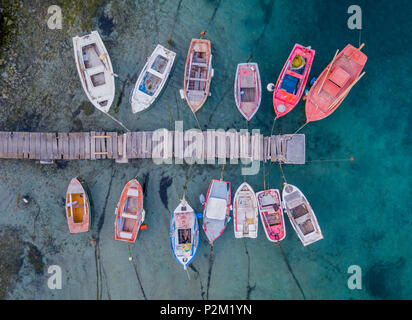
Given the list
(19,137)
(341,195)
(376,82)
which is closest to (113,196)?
(19,137)

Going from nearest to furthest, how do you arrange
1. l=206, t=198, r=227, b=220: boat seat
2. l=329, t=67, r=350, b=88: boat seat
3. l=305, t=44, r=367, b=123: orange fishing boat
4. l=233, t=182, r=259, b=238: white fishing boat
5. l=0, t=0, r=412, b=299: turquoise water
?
l=329, t=67, r=350, b=88: boat seat → l=305, t=44, r=367, b=123: orange fishing boat → l=206, t=198, r=227, b=220: boat seat → l=233, t=182, r=259, b=238: white fishing boat → l=0, t=0, r=412, b=299: turquoise water

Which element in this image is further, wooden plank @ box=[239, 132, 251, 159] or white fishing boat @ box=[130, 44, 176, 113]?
wooden plank @ box=[239, 132, 251, 159]

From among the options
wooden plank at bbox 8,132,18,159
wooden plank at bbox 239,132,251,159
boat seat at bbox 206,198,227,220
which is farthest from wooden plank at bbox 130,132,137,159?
wooden plank at bbox 8,132,18,159

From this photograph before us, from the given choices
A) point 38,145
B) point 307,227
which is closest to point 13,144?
point 38,145

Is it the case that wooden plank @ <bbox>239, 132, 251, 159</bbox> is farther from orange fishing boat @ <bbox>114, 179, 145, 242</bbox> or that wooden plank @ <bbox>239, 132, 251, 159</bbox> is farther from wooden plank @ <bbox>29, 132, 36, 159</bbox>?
wooden plank @ <bbox>29, 132, 36, 159</bbox>

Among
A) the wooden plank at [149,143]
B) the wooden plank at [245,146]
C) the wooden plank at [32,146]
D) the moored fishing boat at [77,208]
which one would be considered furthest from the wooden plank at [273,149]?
the wooden plank at [32,146]

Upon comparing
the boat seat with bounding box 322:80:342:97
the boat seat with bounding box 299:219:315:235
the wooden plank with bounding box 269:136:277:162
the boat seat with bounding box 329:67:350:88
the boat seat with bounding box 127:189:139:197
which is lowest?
the boat seat with bounding box 299:219:315:235

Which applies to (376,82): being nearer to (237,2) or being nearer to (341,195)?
(341,195)
